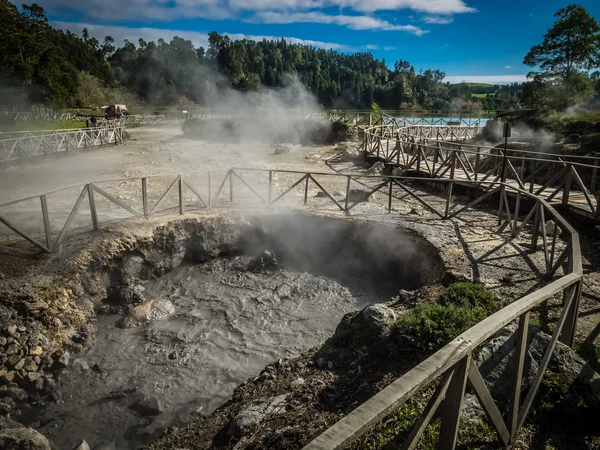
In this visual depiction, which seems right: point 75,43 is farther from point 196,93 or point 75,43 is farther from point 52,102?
point 52,102

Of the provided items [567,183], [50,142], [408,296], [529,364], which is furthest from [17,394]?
[50,142]

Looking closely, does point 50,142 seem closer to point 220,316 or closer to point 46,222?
point 46,222

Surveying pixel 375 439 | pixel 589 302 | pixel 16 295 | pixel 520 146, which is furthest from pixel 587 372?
pixel 520 146

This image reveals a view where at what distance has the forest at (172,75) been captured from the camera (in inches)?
1237

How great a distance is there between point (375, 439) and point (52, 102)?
38.0 meters

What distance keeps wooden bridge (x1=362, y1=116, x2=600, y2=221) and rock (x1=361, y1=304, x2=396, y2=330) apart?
5.20m

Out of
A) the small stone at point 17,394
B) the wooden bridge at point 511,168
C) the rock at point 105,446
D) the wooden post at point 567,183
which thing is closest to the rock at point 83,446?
the rock at point 105,446

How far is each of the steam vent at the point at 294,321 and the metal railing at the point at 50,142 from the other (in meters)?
3.64

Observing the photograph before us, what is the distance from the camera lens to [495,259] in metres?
6.44

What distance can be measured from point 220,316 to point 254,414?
143 inches

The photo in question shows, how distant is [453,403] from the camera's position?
75.2 inches

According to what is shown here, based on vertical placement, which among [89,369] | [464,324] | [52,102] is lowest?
[89,369]

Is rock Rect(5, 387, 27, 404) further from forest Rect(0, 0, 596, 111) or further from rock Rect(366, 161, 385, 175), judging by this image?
forest Rect(0, 0, 596, 111)

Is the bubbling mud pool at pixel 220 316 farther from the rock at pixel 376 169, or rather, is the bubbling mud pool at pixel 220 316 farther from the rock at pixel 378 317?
the rock at pixel 376 169
